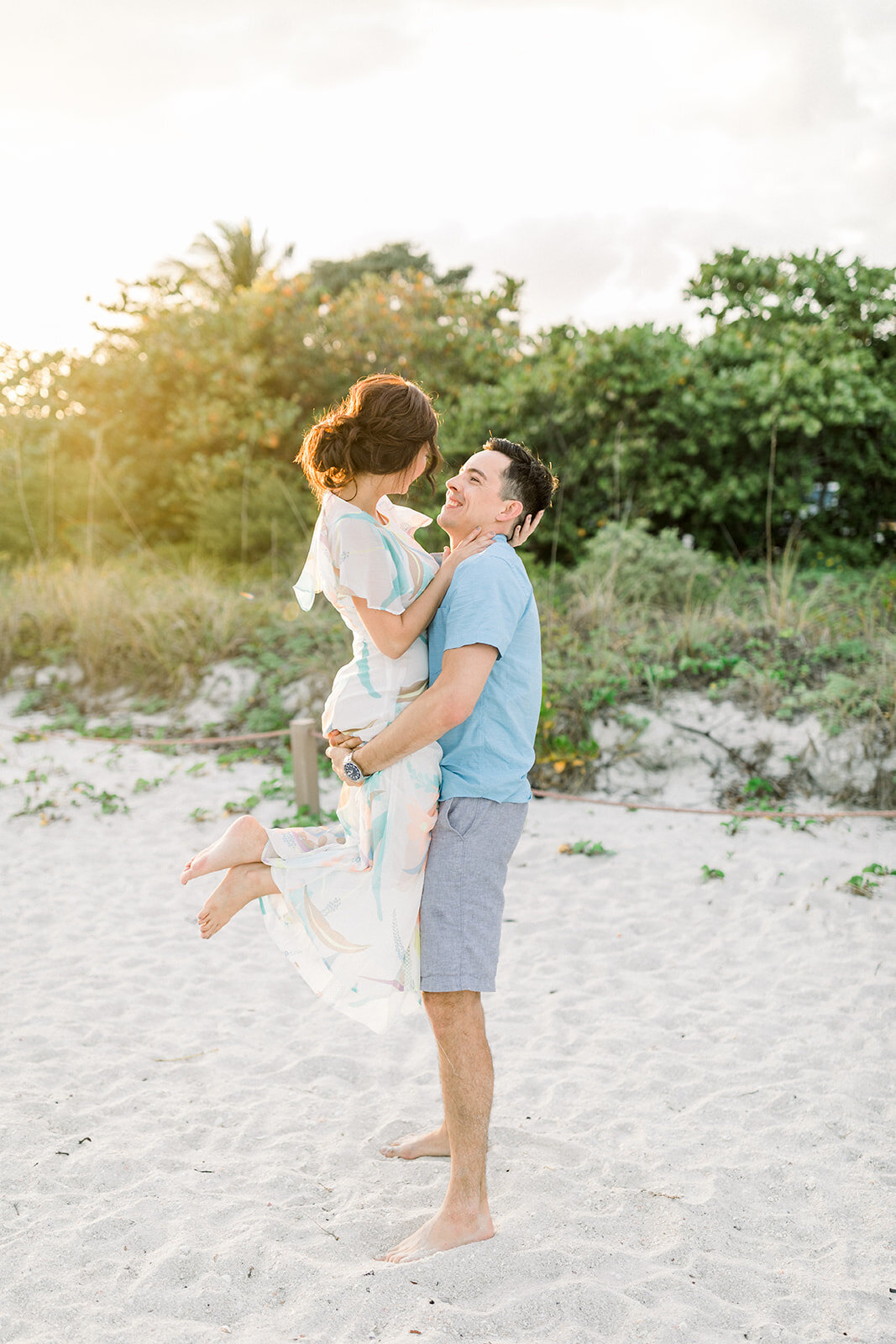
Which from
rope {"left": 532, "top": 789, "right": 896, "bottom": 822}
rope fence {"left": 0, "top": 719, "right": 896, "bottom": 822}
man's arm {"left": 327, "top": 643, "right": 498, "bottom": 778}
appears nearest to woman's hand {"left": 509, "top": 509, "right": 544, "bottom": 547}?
man's arm {"left": 327, "top": 643, "right": 498, "bottom": 778}

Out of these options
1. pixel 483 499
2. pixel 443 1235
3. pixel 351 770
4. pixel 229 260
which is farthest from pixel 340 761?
pixel 229 260

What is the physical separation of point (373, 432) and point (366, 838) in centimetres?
89

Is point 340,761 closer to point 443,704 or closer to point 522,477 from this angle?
point 443,704

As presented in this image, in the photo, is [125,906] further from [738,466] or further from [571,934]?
[738,466]

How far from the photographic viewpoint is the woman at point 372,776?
205cm

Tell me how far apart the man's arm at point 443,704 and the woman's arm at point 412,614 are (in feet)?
0.36

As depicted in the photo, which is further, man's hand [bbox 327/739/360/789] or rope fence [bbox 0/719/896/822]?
rope fence [bbox 0/719/896/822]

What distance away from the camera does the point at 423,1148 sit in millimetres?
2627

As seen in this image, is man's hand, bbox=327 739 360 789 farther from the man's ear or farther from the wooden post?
the wooden post

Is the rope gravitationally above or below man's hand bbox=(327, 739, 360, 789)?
below

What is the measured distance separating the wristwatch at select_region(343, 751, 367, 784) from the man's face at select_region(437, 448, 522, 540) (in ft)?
1.86

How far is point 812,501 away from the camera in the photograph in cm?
966

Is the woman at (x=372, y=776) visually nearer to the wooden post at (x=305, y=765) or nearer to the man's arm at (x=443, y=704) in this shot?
the man's arm at (x=443, y=704)

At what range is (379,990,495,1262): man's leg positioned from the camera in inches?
82.9
